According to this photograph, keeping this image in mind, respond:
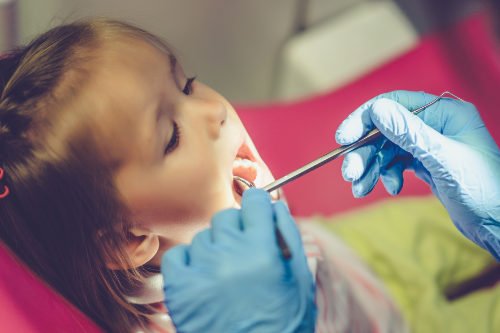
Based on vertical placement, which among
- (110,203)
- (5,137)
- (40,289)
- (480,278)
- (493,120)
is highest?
(5,137)

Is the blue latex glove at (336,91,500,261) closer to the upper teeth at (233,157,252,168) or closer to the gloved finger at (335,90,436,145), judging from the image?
the gloved finger at (335,90,436,145)

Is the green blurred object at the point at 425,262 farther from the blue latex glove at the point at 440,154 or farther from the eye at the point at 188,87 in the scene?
the eye at the point at 188,87

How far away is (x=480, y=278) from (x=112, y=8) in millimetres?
951

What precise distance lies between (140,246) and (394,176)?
42cm

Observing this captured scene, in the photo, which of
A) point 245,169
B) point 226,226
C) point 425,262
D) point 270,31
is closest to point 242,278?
point 226,226

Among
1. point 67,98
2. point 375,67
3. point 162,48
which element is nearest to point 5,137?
point 67,98

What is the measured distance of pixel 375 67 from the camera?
45.6 inches

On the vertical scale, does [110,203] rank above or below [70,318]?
above

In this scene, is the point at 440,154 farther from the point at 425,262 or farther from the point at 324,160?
the point at 425,262

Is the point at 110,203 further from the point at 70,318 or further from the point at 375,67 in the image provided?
the point at 375,67

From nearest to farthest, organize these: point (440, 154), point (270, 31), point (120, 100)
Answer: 1. point (120, 100)
2. point (440, 154)
3. point (270, 31)

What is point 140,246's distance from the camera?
560mm

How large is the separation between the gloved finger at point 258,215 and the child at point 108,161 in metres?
0.05

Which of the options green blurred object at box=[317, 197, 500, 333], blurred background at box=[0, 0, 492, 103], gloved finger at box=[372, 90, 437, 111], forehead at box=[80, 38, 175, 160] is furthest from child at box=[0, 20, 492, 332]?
green blurred object at box=[317, 197, 500, 333]
